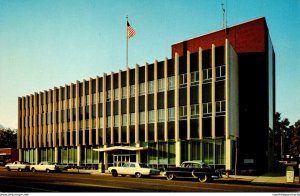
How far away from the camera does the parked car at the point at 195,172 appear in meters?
28.9

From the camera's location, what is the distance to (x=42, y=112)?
6756cm

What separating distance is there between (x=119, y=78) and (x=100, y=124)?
813cm

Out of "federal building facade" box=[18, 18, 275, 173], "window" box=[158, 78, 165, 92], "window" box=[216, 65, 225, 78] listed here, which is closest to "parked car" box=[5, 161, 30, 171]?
"federal building facade" box=[18, 18, 275, 173]

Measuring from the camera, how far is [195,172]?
2938 cm

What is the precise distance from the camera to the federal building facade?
4003cm

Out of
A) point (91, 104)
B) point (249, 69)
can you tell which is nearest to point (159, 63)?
point (249, 69)

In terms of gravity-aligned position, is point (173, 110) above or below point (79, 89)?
below

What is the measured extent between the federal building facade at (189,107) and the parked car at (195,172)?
933cm

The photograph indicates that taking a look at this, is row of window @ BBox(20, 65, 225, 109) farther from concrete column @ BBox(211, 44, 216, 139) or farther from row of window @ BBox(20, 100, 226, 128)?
row of window @ BBox(20, 100, 226, 128)

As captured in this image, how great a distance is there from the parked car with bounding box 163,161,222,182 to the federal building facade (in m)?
9.33

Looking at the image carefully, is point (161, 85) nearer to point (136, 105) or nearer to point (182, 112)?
point (136, 105)

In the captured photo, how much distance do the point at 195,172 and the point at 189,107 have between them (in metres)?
13.9

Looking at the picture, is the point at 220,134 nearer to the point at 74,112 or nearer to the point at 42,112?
the point at 74,112

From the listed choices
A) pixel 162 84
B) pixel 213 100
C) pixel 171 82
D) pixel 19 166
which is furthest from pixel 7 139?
pixel 213 100
